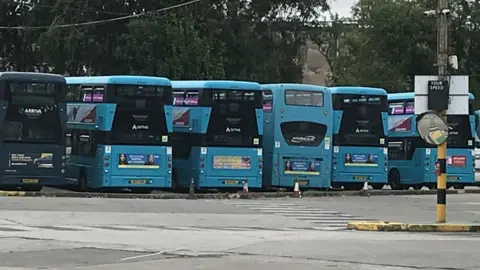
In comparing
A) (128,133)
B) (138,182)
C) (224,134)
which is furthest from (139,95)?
(224,134)

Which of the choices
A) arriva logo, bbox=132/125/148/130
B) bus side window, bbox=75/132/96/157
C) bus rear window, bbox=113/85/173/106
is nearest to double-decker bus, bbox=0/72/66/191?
bus side window, bbox=75/132/96/157

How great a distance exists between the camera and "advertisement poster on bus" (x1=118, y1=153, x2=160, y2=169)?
98.3 ft

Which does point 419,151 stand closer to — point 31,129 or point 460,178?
point 460,178

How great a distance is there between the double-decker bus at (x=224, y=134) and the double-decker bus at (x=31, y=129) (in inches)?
183

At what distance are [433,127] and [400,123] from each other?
16865mm

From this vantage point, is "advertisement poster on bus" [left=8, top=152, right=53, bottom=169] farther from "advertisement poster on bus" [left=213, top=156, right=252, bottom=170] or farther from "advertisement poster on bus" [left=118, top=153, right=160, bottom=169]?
"advertisement poster on bus" [left=213, top=156, right=252, bottom=170]

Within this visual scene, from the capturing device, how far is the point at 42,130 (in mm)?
29594

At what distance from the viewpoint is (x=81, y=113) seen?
31.3m

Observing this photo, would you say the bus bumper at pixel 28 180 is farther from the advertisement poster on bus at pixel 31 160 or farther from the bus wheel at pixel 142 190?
the bus wheel at pixel 142 190

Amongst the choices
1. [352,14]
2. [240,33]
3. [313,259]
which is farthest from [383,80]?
[313,259]

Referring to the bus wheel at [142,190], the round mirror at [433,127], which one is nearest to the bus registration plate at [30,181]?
the bus wheel at [142,190]

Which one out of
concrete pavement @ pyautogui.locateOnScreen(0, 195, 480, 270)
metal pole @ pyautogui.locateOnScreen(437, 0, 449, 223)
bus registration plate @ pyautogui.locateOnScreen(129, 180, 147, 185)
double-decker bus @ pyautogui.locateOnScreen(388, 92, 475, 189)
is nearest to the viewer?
concrete pavement @ pyautogui.locateOnScreen(0, 195, 480, 270)

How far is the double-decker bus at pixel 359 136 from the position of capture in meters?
34.4

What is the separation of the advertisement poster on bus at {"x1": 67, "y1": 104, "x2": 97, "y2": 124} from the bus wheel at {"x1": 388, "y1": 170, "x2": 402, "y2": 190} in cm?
1400
